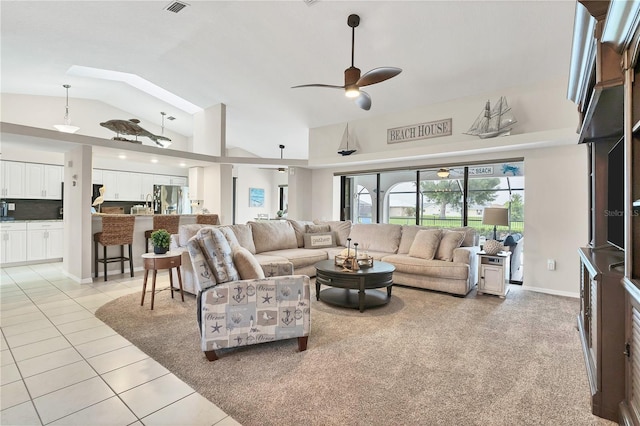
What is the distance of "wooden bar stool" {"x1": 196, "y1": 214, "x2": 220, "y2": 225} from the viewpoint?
21.8ft

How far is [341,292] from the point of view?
4191 mm

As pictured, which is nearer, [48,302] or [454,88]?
[48,302]

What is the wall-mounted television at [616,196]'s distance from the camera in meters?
2.44

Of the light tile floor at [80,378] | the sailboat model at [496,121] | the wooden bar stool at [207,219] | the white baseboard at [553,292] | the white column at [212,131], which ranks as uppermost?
the white column at [212,131]

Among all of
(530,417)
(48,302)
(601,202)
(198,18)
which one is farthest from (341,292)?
(198,18)

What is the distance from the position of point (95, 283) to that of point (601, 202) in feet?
21.6

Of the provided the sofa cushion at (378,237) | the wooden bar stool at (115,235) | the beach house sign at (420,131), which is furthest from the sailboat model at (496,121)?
the wooden bar stool at (115,235)

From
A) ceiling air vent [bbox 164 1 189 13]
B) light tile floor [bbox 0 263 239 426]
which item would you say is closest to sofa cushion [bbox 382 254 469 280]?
light tile floor [bbox 0 263 239 426]

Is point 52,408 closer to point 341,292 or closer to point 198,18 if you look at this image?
point 341,292

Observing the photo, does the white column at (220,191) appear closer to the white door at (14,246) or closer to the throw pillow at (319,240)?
the throw pillow at (319,240)

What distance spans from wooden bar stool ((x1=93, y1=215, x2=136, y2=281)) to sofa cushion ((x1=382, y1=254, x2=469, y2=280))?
175 inches

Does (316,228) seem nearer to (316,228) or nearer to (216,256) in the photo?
(316,228)

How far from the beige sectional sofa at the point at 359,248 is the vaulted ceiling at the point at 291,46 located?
2409mm

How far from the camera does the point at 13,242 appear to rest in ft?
19.9
